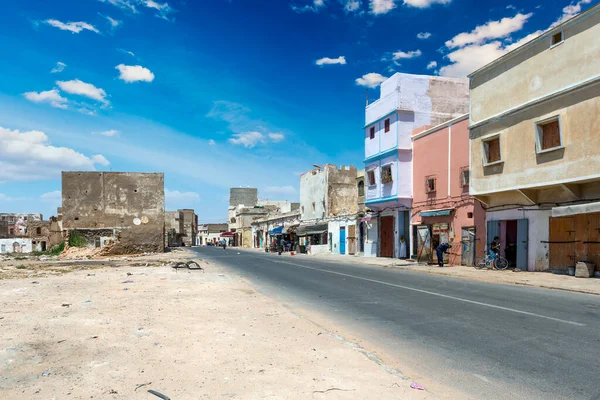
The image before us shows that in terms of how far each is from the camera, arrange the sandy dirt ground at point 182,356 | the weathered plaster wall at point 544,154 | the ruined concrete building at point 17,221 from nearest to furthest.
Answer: the sandy dirt ground at point 182,356
the weathered plaster wall at point 544,154
the ruined concrete building at point 17,221

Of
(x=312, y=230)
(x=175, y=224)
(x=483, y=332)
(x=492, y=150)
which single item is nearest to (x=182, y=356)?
(x=483, y=332)

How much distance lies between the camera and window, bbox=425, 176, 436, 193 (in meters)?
26.8

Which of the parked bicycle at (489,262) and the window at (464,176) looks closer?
the parked bicycle at (489,262)

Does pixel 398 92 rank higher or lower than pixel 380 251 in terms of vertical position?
higher

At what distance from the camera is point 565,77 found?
16469 mm

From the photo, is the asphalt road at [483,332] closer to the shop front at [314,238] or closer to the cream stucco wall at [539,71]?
the cream stucco wall at [539,71]

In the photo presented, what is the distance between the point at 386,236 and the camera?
32906 millimetres

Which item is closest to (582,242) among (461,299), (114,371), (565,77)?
(565,77)

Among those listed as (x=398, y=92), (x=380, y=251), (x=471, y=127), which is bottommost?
(x=380, y=251)

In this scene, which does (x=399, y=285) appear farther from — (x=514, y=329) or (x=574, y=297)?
(x=514, y=329)

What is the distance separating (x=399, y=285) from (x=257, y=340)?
26.9ft

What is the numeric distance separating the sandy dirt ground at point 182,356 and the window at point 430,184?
1982 cm

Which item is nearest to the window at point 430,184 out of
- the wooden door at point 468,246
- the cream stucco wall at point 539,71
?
the wooden door at point 468,246

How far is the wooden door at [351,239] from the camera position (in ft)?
127
